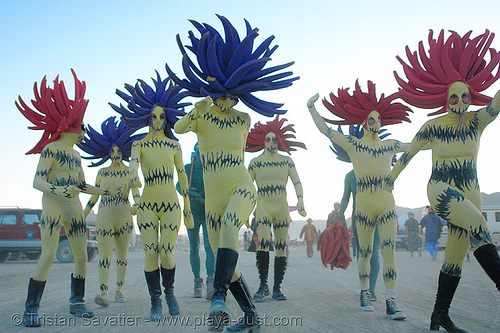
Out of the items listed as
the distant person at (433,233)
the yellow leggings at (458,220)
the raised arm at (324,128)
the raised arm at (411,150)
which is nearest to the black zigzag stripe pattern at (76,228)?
the raised arm at (324,128)

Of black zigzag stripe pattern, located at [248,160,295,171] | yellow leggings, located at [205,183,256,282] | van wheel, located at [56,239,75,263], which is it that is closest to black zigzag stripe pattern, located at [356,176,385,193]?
black zigzag stripe pattern, located at [248,160,295,171]

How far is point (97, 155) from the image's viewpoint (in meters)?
6.69

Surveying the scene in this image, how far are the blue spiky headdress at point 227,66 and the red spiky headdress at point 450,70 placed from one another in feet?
4.94

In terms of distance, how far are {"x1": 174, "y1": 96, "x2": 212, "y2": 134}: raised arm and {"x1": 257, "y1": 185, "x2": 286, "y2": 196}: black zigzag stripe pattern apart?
9.60 ft

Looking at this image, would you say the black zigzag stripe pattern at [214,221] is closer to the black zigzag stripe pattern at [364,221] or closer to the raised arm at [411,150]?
the raised arm at [411,150]

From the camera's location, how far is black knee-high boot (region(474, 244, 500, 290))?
3.74 metres

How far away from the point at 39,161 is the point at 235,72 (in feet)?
8.66

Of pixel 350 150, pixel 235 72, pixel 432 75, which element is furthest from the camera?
pixel 350 150

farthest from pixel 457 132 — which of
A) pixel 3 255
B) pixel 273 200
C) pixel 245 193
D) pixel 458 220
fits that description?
pixel 3 255

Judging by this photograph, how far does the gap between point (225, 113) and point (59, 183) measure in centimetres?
228

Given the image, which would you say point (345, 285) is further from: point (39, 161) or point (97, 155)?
point (39, 161)

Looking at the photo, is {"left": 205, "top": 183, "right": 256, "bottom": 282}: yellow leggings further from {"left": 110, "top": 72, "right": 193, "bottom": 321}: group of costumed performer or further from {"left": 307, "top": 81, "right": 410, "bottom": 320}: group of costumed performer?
{"left": 307, "top": 81, "right": 410, "bottom": 320}: group of costumed performer

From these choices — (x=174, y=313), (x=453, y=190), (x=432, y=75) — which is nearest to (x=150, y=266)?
(x=174, y=313)

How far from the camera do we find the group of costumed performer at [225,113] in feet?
12.8
